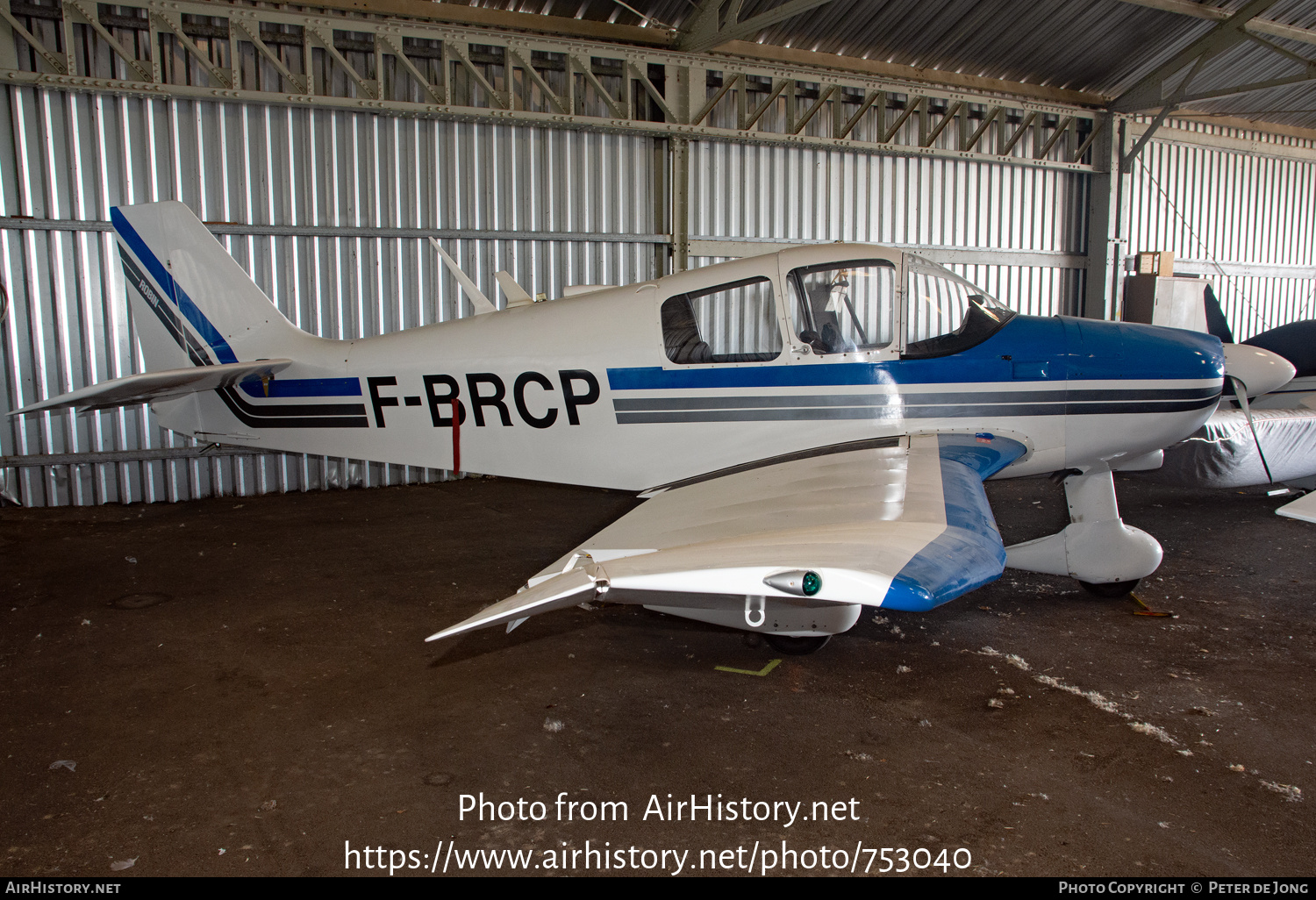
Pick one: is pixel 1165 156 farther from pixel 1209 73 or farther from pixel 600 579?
pixel 600 579

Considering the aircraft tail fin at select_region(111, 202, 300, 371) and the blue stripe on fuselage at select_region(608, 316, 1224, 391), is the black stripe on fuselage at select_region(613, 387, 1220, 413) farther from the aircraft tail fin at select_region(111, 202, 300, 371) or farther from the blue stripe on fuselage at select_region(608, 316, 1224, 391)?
the aircraft tail fin at select_region(111, 202, 300, 371)

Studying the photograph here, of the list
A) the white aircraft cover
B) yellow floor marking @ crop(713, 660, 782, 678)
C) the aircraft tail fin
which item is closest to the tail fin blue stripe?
the aircraft tail fin

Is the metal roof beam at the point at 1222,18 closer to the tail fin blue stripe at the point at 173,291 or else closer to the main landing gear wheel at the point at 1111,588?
the main landing gear wheel at the point at 1111,588

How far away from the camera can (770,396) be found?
4562mm

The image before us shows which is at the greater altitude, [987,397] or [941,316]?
[941,316]

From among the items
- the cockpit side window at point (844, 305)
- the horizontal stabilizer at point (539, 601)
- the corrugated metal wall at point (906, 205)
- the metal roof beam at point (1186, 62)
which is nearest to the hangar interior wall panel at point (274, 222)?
the corrugated metal wall at point (906, 205)

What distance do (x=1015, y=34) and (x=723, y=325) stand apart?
27.0 ft

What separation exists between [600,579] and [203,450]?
715cm

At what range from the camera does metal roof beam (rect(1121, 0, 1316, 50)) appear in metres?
9.16

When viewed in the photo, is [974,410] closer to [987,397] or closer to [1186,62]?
[987,397]

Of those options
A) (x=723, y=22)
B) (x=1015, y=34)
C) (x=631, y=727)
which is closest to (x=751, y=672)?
(x=631, y=727)

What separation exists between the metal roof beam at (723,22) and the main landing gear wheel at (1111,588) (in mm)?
5942

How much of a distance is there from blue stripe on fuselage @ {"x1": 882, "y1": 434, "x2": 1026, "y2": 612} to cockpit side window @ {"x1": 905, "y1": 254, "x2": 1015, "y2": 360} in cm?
70
